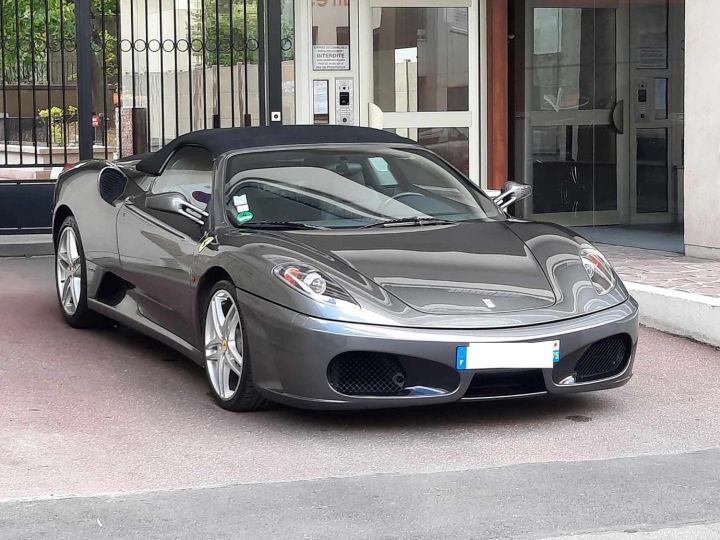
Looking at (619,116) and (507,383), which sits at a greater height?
(619,116)

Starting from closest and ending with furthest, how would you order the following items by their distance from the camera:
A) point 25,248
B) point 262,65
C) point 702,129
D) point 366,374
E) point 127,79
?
point 366,374
point 702,129
point 25,248
point 262,65
point 127,79

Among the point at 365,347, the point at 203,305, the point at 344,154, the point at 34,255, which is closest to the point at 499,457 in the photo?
the point at 365,347

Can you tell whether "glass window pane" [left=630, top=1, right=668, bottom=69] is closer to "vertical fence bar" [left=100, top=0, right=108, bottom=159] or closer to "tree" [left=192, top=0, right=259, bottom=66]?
"tree" [left=192, top=0, right=259, bottom=66]

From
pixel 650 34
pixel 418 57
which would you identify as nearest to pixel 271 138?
pixel 418 57

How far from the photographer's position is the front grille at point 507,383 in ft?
17.2

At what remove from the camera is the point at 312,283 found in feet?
17.3

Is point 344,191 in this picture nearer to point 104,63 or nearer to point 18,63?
point 18,63

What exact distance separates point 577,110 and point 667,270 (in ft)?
15.6

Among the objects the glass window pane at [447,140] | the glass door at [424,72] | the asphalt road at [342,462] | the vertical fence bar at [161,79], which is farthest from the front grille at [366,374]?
the glass window pane at [447,140]

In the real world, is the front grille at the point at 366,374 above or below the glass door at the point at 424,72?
below

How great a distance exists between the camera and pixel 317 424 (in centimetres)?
549

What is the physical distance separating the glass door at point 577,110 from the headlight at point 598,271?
8.15 m

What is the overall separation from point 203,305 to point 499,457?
5.42ft

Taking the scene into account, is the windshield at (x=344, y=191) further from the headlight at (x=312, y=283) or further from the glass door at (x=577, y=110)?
the glass door at (x=577, y=110)
